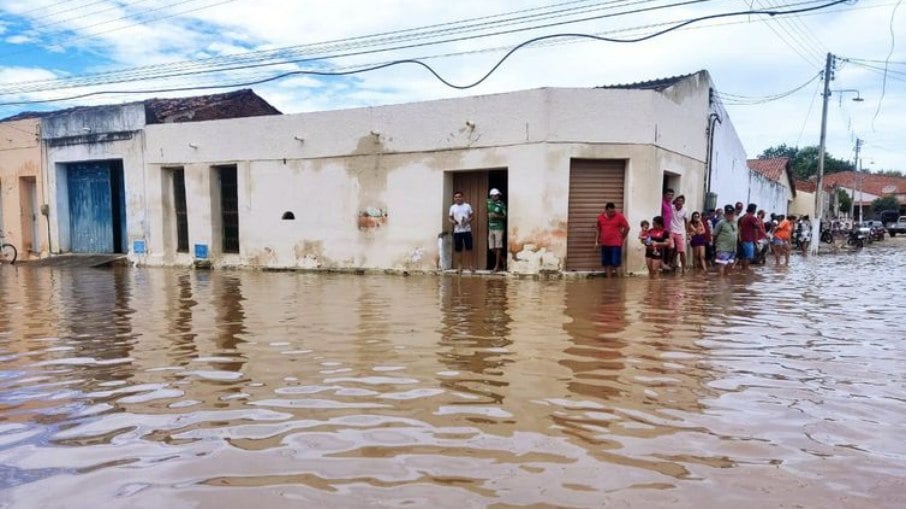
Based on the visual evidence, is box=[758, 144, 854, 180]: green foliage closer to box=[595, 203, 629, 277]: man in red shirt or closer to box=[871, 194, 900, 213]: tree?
box=[871, 194, 900, 213]: tree

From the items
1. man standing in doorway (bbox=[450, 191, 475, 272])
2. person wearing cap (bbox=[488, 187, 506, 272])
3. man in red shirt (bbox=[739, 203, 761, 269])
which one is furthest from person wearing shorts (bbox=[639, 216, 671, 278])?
man standing in doorway (bbox=[450, 191, 475, 272])

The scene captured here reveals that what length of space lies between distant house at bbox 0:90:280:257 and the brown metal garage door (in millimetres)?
11208

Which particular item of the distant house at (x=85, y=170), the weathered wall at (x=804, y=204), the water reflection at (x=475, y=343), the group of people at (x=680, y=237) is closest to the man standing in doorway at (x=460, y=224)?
the group of people at (x=680, y=237)

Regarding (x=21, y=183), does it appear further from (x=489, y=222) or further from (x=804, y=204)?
(x=804, y=204)

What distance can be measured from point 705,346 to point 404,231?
327 inches

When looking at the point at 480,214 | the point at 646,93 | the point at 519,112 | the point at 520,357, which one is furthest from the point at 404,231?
the point at 520,357

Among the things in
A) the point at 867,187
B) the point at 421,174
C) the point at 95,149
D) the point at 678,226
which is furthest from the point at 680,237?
the point at 867,187

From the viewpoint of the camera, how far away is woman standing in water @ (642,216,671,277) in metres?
10.6

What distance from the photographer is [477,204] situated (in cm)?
1199

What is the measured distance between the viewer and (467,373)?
3.93 m

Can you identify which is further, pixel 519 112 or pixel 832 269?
pixel 832 269

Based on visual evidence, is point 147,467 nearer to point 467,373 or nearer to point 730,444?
point 467,373

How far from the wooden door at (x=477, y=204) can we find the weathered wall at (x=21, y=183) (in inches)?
526

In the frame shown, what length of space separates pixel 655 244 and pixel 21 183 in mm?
18493
